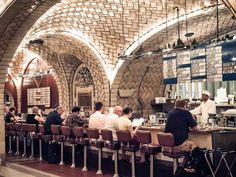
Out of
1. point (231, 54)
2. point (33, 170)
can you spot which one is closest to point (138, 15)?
point (231, 54)

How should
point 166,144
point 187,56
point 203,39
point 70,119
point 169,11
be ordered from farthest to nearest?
point 203,39
point 169,11
point 187,56
point 70,119
point 166,144

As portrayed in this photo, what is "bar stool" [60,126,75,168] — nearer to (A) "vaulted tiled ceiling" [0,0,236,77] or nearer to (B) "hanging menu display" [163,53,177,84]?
(B) "hanging menu display" [163,53,177,84]

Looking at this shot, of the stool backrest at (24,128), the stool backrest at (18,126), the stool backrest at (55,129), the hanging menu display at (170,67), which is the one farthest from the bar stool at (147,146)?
the stool backrest at (18,126)

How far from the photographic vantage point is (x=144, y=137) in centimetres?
715

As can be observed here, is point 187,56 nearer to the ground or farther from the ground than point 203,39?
nearer to the ground

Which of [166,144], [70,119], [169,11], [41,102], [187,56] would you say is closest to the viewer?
[166,144]

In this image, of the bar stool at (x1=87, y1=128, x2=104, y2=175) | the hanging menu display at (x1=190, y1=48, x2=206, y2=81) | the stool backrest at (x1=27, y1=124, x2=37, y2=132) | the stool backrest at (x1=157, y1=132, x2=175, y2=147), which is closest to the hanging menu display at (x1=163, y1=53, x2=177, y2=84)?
the hanging menu display at (x1=190, y1=48, x2=206, y2=81)

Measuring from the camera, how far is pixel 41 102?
23234 millimetres

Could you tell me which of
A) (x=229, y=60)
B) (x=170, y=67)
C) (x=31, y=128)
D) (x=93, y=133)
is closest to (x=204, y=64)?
(x=229, y=60)

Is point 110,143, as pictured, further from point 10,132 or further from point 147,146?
point 10,132

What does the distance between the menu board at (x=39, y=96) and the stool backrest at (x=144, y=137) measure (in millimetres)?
15280

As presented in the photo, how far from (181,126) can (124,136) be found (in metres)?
1.25

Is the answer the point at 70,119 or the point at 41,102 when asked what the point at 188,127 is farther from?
the point at 41,102

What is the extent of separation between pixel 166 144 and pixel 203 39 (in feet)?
26.9
